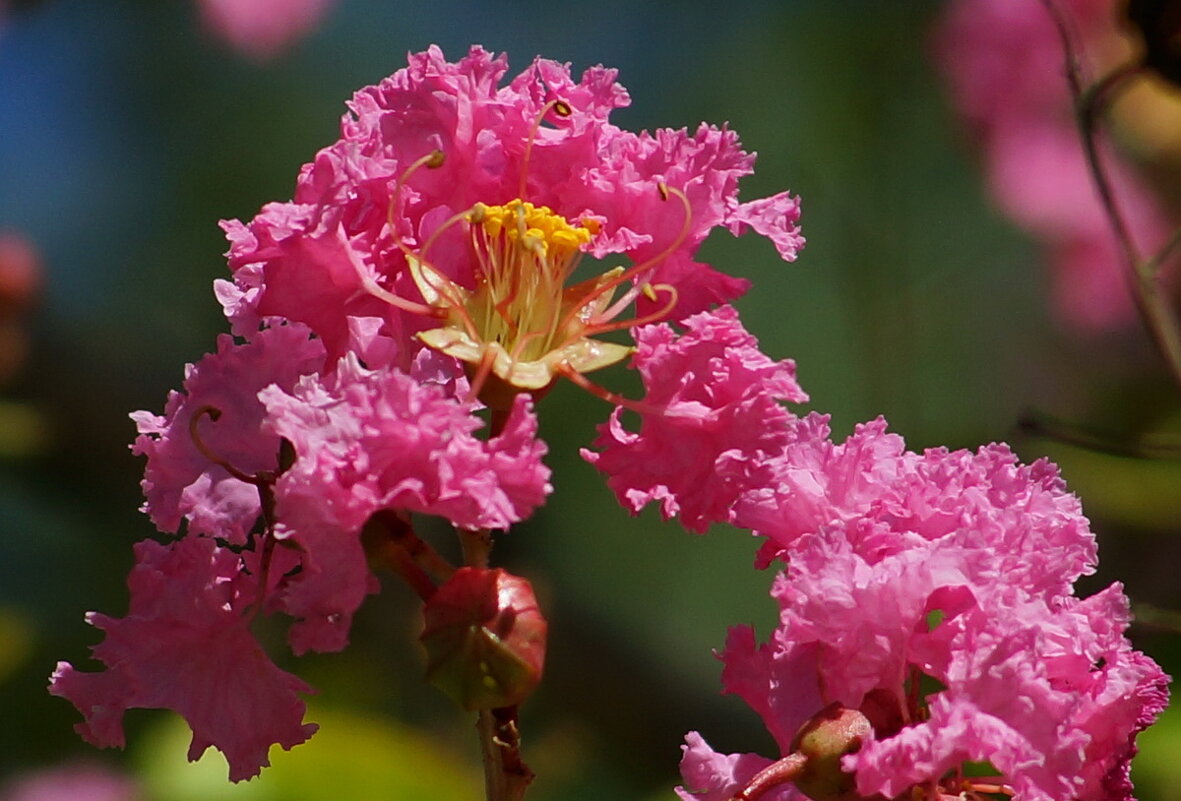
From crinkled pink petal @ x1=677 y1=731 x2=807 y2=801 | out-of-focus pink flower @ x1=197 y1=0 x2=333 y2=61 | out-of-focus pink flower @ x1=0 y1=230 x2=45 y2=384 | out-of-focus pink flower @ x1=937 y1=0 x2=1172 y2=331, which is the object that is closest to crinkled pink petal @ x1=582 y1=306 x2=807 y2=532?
crinkled pink petal @ x1=677 y1=731 x2=807 y2=801

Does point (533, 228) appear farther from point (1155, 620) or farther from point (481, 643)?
point (1155, 620)

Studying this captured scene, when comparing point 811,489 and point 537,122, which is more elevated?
point 537,122

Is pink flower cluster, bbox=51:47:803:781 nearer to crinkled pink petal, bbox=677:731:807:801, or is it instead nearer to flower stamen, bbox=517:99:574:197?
flower stamen, bbox=517:99:574:197

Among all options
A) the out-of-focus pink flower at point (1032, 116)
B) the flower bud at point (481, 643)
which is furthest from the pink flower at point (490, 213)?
the out-of-focus pink flower at point (1032, 116)

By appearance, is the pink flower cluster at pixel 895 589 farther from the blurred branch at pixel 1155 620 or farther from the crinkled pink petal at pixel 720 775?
the blurred branch at pixel 1155 620

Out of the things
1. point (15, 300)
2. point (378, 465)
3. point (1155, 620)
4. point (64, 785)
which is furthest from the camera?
point (64, 785)

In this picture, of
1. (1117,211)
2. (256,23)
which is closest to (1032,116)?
(256,23)

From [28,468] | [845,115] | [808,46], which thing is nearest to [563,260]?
[28,468]
